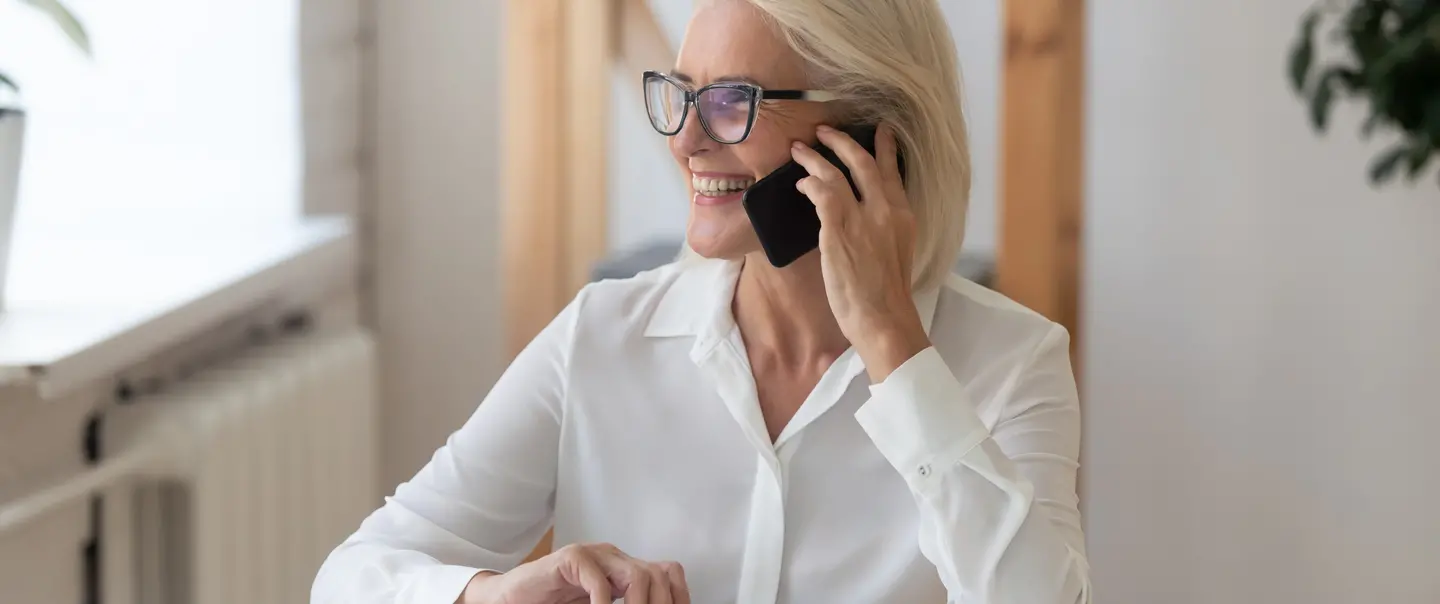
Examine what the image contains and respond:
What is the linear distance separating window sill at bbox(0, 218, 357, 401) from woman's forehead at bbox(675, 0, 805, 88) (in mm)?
688

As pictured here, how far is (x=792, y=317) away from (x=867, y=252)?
0.62 feet

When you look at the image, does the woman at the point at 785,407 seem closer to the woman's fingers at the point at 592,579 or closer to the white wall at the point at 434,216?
the woman's fingers at the point at 592,579

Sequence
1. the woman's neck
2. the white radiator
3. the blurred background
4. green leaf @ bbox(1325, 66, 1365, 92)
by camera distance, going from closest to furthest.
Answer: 1. the woman's neck
2. the white radiator
3. the blurred background
4. green leaf @ bbox(1325, 66, 1365, 92)

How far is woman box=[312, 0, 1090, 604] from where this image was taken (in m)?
1.08

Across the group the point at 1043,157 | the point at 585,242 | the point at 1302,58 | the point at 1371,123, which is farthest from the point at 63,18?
the point at 1371,123

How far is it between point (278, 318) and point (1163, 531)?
164 centimetres

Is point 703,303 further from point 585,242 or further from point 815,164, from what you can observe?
point 585,242

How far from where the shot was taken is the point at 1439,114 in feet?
6.50

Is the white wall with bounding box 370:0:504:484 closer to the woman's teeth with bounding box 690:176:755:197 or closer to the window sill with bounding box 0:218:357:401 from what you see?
the window sill with bounding box 0:218:357:401

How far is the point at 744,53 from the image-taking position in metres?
1.19

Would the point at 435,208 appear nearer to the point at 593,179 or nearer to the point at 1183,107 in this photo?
the point at 593,179

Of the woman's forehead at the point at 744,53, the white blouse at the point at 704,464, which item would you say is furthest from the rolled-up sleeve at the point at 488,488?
the woman's forehead at the point at 744,53

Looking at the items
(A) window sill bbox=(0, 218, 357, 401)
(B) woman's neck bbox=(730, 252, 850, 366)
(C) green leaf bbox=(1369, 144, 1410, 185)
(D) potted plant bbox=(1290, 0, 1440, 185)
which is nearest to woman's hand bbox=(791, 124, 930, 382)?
(B) woman's neck bbox=(730, 252, 850, 366)

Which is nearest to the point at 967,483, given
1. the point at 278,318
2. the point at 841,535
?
the point at 841,535
